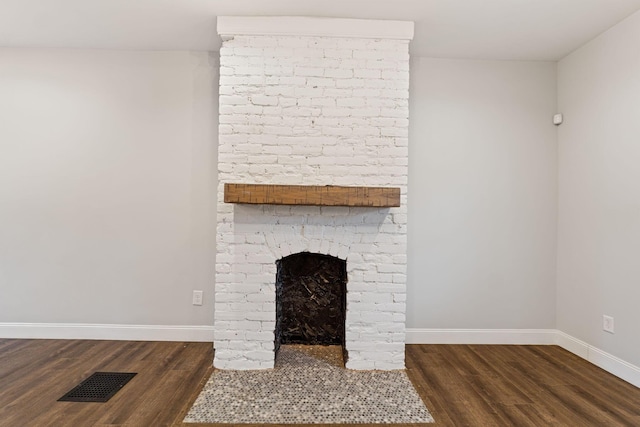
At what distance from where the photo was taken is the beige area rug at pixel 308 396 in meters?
2.06

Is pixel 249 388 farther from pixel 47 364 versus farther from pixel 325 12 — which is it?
pixel 325 12

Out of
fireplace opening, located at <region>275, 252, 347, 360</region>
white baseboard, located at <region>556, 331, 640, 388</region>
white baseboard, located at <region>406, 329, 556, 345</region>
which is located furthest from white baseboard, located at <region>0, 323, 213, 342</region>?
white baseboard, located at <region>556, 331, 640, 388</region>

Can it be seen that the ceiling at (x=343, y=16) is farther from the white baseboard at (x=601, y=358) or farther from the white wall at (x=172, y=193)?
the white baseboard at (x=601, y=358)

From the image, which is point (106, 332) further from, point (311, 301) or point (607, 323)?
point (607, 323)

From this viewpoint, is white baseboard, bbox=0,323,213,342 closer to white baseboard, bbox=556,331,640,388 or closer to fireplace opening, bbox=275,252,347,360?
fireplace opening, bbox=275,252,347,360

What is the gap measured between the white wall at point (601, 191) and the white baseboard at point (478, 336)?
0.79 feet

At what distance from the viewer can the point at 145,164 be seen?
3.28m

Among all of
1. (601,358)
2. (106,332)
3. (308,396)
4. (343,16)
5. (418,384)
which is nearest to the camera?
(308,396)

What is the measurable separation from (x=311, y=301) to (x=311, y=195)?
40.5 inches

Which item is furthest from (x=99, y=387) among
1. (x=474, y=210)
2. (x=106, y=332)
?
(x=474, y=210)

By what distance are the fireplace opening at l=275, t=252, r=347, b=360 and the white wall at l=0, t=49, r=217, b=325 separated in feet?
2.40

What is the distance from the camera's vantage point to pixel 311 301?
309cm

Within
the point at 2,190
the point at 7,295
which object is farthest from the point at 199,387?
the point at 2,190

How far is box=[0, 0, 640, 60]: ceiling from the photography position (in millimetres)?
2520
